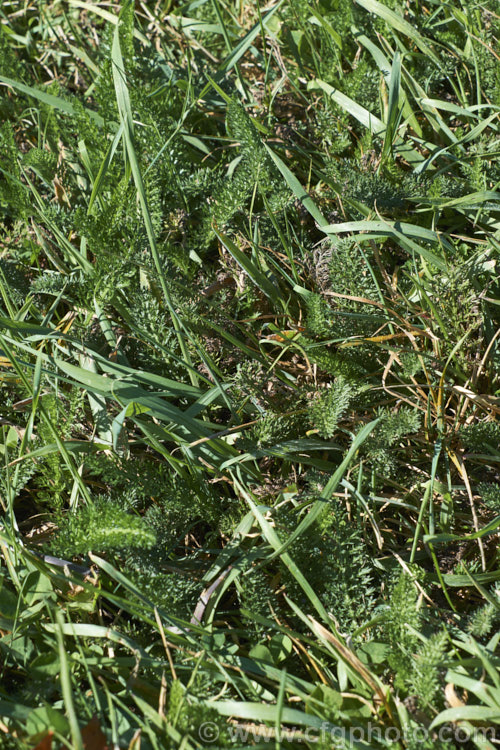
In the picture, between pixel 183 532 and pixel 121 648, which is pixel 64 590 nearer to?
pixel 121 648

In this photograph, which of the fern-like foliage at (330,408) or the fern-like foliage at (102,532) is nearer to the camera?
the fern-like foliage at (102,532)

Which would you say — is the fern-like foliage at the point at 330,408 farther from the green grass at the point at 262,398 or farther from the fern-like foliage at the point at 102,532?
the fern-like foliage at the point at 102,532

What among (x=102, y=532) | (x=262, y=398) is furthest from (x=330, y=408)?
(x=102, y=532)

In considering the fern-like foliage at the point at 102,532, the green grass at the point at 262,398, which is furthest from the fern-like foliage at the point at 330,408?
the fern-like foliage at the point at 102,532

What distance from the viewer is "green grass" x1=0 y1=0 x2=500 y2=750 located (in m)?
1.54

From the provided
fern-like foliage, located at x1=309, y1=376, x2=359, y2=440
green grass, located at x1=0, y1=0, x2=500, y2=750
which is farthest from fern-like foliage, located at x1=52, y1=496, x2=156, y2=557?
fern-like foliage, located at x1=309, y1=376, x2=359, y2=440

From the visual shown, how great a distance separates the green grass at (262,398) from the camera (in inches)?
60.5

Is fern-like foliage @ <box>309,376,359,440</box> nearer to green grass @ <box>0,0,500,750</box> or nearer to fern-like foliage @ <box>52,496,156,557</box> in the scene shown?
green grass @ <box>0,0,500,750</box>

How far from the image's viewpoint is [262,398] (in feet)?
6.32

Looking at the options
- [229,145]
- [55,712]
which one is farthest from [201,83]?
[55,712]

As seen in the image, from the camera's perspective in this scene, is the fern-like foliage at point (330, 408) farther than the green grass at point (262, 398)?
Yes

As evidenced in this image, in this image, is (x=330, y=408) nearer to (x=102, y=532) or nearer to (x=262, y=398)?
(x=262, y=398)

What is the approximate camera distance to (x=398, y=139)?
229 centimetres

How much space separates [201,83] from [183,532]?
1.72m
